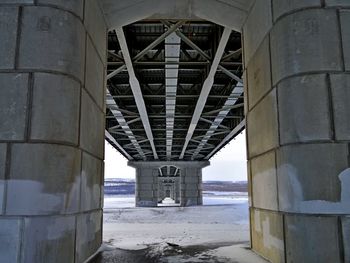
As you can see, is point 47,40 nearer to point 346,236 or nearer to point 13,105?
point 13,105

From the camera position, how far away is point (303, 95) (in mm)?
4543

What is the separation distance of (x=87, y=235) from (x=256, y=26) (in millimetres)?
4694

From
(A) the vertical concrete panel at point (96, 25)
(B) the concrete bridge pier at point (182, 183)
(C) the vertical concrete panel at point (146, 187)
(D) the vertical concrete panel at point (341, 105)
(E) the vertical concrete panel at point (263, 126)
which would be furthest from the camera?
(C) the vertical concrete panel at point (146, 187)

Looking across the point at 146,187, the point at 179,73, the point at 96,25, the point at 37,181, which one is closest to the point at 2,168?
the point at 37,181

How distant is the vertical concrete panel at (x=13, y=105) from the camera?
4434 millimetres

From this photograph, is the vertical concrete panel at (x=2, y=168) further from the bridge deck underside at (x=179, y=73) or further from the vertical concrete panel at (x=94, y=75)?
the bridge deck underside at (x=179, y=73)

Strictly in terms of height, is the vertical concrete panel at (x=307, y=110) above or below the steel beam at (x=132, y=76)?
below

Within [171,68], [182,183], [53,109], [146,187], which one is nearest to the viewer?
[53,109]

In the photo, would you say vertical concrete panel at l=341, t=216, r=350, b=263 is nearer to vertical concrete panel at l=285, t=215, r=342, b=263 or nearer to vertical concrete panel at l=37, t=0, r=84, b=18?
vertical concrete panel at l=285, t=215, r=342, b=263

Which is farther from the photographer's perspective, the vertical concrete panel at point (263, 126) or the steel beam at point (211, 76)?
the steel beam at point (211, 76)

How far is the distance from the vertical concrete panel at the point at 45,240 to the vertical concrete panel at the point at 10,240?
0.29 feet

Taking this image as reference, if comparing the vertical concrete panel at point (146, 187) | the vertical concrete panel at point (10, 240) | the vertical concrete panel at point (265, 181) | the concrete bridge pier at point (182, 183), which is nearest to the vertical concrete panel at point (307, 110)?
the vertical concrete panel at point (265, 181)

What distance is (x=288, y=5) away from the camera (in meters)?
4.84

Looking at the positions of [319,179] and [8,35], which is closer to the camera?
[319,179]
